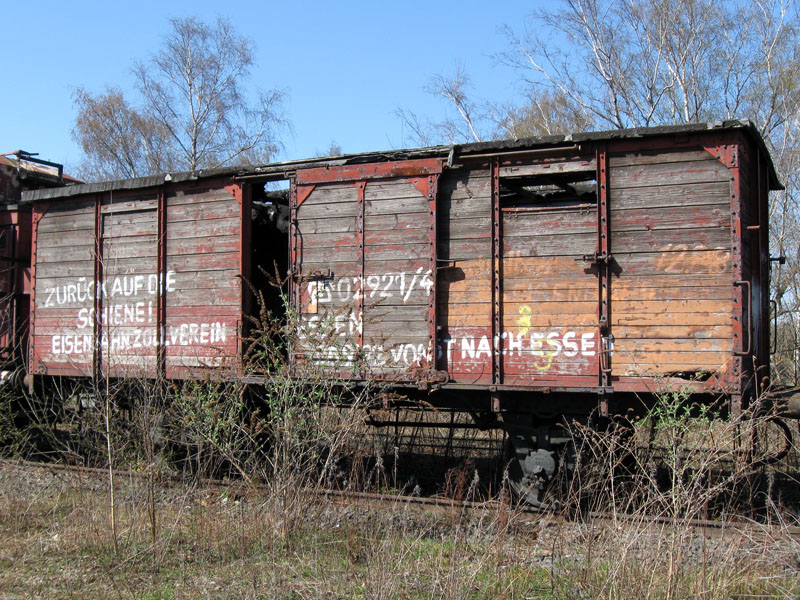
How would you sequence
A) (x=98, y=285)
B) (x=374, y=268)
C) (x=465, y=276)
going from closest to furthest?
(x=465, y=276) → (x=374, y=268) → (x=98, y=285)

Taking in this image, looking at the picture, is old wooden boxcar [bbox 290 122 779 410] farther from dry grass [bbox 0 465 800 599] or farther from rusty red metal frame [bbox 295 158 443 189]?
dry grass [bbox 0 465 800 599]

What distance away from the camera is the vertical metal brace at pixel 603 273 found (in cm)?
661

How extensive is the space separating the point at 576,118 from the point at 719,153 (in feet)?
55.1

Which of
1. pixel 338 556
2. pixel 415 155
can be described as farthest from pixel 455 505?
pixel 415 155

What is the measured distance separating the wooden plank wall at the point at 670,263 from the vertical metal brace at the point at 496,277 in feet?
3.68

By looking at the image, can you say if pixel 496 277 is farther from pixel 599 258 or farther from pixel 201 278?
pixel 201 278

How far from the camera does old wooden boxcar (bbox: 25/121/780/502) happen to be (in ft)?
21.1

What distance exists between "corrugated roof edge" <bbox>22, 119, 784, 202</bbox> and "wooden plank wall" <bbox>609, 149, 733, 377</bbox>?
9.8 inches

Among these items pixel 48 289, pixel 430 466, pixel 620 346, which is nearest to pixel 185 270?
pixel 48 289

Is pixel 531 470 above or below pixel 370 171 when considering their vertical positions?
below

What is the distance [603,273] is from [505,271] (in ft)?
3.25

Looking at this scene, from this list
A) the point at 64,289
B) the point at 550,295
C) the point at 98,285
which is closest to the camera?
the point at 550,295

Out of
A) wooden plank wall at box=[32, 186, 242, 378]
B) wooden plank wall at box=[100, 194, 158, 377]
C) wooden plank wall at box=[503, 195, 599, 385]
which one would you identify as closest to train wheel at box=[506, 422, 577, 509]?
wooden plank wall at box=[503, 195, 599, 385]

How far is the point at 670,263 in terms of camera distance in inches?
257
